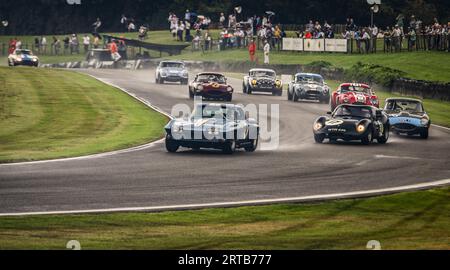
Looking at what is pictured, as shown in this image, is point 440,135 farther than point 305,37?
No

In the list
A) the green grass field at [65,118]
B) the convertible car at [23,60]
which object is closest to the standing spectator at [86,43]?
the convertible car at [23,60]

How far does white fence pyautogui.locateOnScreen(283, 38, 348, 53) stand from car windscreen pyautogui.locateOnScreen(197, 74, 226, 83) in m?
19.8

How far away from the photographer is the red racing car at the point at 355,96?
38.9m

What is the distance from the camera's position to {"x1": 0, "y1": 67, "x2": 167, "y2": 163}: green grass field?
26.5 metres

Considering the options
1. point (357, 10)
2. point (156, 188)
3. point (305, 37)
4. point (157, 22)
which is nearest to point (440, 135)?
point (156, 188)

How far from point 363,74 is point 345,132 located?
23.3m

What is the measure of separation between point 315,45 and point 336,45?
2.08m

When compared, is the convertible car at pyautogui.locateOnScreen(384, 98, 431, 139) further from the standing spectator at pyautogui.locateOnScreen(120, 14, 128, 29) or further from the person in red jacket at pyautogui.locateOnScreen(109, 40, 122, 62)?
the standing spectator at pyautogui.locateOnScreen(120, 14, 128, 29)

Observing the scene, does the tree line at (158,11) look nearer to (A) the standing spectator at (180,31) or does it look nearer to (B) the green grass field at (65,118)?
(A) the standing spectator at (180,31)

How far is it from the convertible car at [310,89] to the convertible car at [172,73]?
9.45m

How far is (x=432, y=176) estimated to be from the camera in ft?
74.2

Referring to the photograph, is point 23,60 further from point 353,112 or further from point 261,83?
point 353,112

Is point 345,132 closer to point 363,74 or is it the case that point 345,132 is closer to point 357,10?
point 363,74

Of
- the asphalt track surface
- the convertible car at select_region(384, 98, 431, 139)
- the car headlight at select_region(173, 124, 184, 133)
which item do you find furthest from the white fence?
the car headlight at select_region(173, 124, 184, 133)
